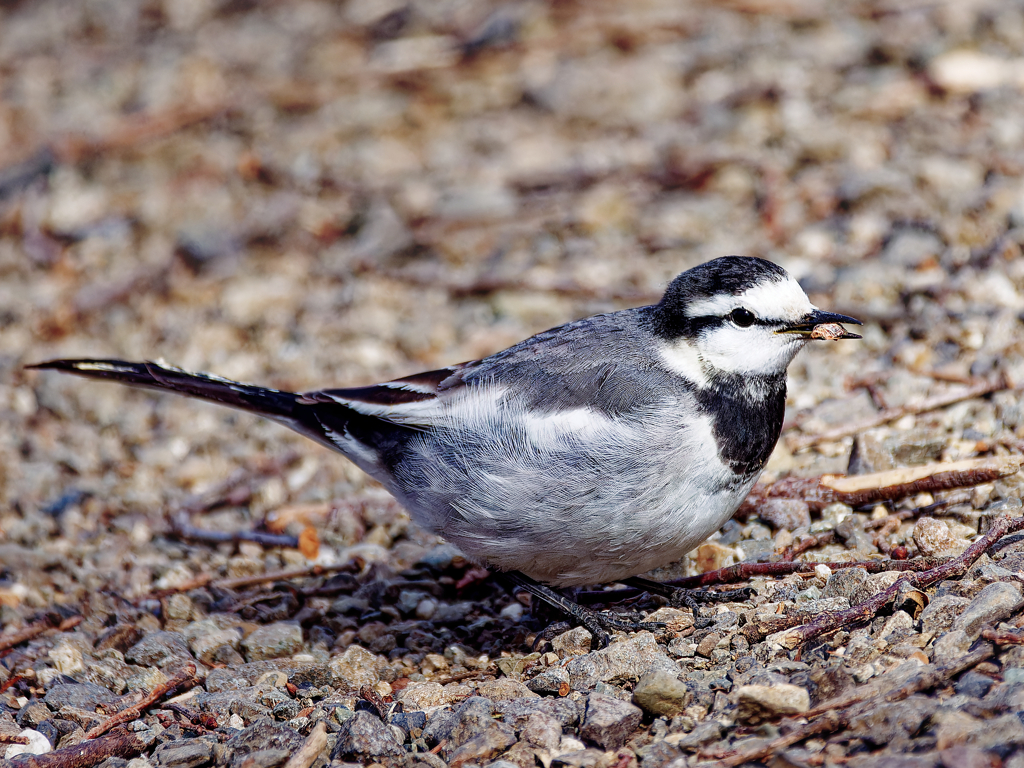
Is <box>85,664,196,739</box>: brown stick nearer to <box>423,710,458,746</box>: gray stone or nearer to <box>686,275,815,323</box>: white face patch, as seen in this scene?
<box>423,710,458,746</box>: gray stone

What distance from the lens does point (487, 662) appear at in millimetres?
4574

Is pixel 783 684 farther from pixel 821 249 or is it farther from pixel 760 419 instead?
pixel 821 249

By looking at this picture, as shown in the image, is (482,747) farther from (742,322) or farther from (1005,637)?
(742,322)

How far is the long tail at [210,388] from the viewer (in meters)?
4.95

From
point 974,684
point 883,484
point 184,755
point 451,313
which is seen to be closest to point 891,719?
point 974,684

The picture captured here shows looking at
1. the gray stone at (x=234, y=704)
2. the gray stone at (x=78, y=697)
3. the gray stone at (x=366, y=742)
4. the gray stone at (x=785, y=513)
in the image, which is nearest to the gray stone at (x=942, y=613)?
the gray stone at (x=785, y=513)

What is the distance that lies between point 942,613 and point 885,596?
0.22 m

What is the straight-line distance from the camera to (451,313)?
24.3 ft

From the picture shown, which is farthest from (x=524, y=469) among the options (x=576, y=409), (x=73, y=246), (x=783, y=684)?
(x=73, y=246)

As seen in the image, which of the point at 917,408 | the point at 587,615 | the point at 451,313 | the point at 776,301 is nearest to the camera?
the point at 776,301

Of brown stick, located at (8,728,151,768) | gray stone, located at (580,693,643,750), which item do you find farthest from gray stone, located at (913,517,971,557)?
brown stick, located at (8,728,151,768)

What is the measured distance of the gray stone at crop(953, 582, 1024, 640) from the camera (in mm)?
3515

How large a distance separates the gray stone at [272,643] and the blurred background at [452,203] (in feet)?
3.13

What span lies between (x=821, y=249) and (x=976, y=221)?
3.09ft
